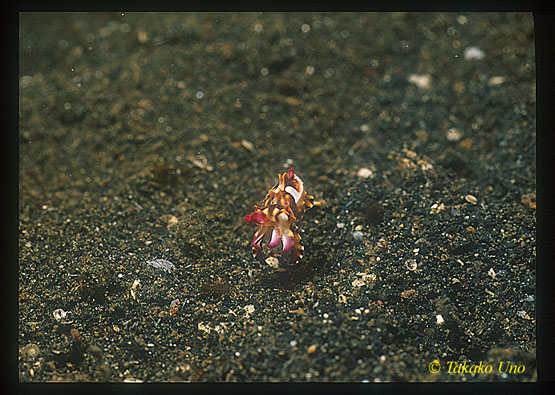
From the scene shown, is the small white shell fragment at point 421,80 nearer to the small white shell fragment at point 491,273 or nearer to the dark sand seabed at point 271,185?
the dark sand seabed at point 271,185

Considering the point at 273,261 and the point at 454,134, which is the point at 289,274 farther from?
the point at 454,134

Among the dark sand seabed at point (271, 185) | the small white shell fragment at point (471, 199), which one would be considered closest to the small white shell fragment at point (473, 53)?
the dark sand seabed at point (271, 185)

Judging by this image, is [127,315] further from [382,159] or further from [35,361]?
[382,159]

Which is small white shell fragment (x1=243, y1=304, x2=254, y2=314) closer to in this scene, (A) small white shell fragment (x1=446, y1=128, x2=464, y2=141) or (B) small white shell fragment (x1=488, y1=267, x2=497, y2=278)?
(B) small white shell fragment (x1=488, y1=267, x2=497, y2=278)

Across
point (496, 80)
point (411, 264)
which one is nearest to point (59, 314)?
point (411, 264)

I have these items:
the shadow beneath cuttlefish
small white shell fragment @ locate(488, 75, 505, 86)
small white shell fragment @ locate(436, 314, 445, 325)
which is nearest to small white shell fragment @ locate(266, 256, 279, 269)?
the shadow beneath cuttlefish
